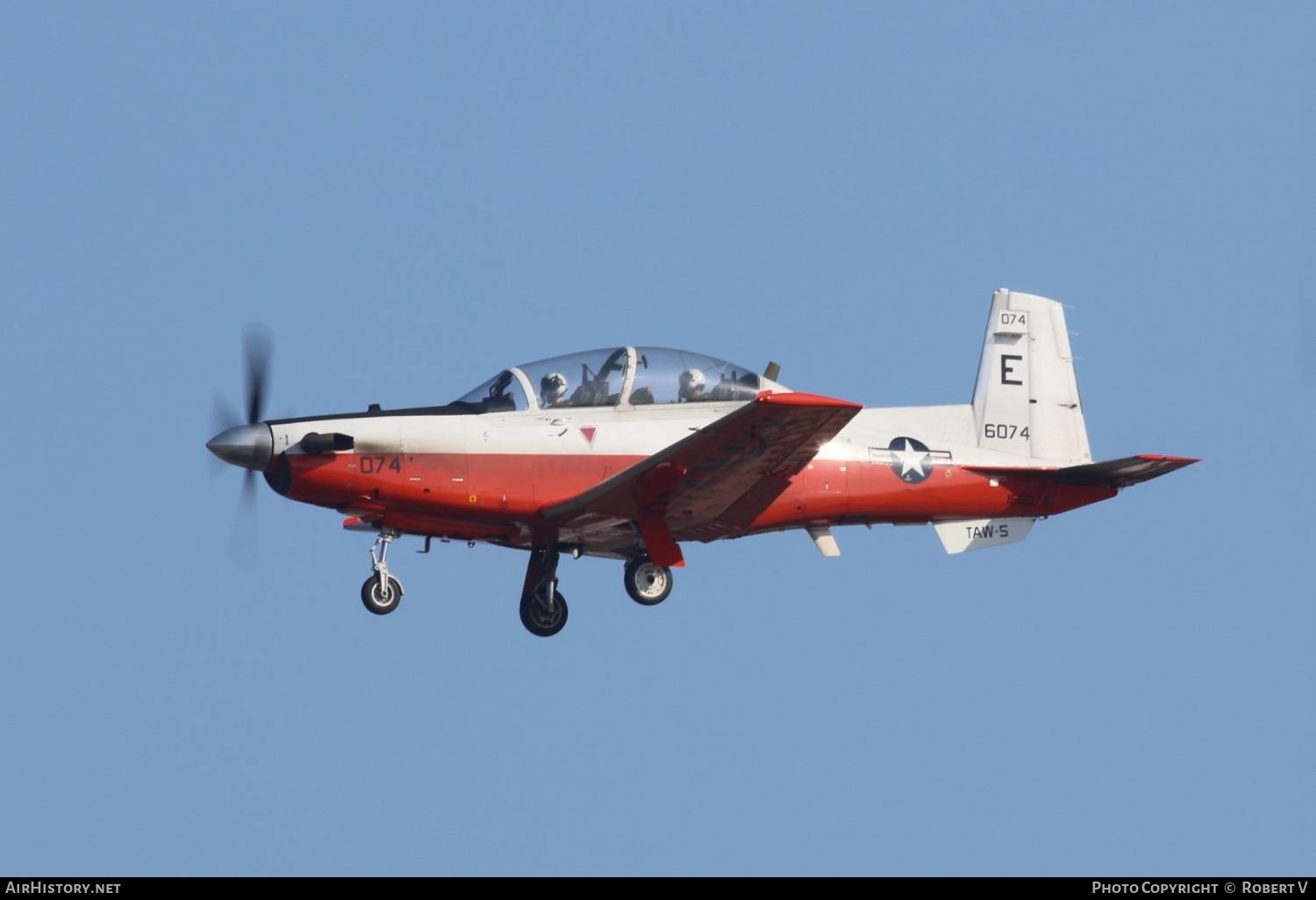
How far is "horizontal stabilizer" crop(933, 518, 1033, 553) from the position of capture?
25.2m

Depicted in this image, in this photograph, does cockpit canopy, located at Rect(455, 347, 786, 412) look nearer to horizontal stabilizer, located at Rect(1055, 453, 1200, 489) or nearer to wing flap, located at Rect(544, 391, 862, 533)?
wing flap, located at Rect(544, 391, 862, 533)

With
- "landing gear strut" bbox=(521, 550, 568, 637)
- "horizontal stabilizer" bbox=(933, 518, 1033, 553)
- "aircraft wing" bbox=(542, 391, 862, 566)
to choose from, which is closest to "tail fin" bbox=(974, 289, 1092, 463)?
"horizontal stabilizer" bbox=(933, 518, 1033, 553)

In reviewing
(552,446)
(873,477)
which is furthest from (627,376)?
(873,477)

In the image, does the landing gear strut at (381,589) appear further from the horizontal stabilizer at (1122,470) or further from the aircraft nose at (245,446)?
the horizontal stabilizer at (1122,470)

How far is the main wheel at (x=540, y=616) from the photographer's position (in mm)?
24234

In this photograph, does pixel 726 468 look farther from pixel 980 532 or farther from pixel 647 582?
pixel 980 532

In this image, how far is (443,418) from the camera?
22.8m

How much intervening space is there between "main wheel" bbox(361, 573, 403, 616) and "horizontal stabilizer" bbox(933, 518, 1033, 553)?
6.30m

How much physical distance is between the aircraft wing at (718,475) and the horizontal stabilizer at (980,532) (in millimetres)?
2675

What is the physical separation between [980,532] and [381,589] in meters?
7.02

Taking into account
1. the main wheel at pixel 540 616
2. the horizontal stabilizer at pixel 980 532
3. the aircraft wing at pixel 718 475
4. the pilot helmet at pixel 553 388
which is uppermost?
the pilot helmet at pixel 553 388

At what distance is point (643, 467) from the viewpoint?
22.3 metres

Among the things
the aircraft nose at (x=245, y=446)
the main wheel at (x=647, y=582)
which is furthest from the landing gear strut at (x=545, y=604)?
the aircraft nose at (x=245, y=446)

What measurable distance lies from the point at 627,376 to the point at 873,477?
3.18 metres
